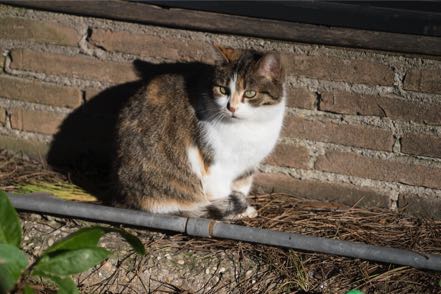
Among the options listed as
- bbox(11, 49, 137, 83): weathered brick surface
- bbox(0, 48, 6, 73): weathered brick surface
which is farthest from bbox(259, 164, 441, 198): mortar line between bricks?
bbox(0, 48, 6, 73): weathered brick surface

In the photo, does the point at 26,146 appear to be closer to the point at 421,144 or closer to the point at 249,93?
the point at 249,93

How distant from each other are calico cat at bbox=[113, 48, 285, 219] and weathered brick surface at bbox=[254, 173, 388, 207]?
0.25 m

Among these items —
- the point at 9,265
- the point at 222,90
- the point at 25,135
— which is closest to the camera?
the point at 9,265

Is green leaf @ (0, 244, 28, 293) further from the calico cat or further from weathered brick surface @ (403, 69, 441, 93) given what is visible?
→ weathered brick surface @ (403, 69, 441, 93)

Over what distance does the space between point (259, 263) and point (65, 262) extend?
94 cm

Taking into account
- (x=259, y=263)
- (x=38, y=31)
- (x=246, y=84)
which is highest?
(x=38, y=31)

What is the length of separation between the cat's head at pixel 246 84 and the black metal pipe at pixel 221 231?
485 millimetres

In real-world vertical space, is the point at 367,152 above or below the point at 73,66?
below

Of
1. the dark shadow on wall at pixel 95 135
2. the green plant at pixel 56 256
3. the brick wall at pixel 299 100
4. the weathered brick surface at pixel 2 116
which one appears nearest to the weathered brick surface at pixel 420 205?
the brick wall at pixel 299 100

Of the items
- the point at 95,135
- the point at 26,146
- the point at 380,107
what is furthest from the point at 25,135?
the point at 380,107

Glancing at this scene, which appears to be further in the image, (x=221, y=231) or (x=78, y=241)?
(x=221, y=231)

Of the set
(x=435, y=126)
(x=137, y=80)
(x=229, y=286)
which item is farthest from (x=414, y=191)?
(x=137, y=80)

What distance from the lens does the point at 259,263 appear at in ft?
7.50

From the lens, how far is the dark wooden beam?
8.04 feet
